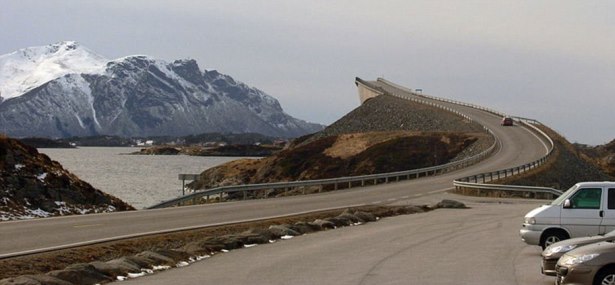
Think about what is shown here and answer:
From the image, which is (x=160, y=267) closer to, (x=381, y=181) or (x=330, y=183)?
(x=330, y=183)

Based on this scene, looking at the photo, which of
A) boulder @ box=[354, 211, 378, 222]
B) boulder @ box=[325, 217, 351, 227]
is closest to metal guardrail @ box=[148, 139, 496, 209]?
boulder @ box=[354, 211, 378, 222]

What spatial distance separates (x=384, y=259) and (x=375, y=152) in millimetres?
69332

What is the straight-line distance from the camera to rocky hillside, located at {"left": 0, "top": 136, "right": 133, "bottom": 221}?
3109 cm

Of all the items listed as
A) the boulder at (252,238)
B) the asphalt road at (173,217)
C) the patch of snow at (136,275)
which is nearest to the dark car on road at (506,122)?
the asphalt road at (173,217)

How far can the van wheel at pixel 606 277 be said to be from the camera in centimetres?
1305

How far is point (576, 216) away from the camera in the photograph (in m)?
19.3

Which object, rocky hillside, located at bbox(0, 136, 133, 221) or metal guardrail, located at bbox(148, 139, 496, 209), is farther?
metal guardrail, located at bbox(148, 139, 496, 209)

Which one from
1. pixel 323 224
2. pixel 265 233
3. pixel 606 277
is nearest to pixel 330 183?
pixel 323 224

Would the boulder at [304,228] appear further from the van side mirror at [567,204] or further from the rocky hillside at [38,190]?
the rocky hillside at [38,190]

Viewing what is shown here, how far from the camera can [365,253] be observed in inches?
773

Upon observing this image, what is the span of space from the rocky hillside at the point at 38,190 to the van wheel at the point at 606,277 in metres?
20.9

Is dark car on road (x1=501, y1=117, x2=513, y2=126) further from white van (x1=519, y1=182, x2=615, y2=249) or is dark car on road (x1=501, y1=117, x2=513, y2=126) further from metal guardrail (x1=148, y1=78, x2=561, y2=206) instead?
white van (x1=519, y1=182, x2=615, y2=249)

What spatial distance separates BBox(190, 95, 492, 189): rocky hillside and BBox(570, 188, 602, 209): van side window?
2391 inches

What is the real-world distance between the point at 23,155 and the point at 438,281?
2377cm
